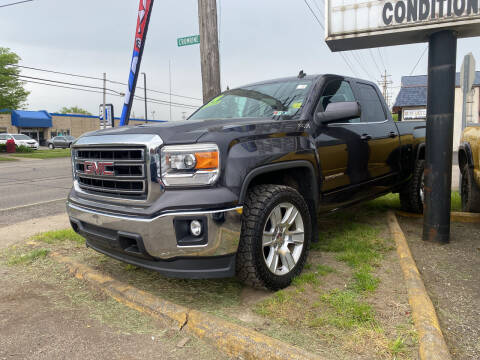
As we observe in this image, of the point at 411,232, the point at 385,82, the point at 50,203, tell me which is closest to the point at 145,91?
the point at 385,82

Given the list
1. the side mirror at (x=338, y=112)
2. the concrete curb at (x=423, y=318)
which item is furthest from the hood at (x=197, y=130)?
the concrete curb at (x=423, y=318)

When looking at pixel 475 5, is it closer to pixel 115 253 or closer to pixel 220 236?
pixel 220 236

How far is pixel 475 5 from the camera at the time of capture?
3697 mm

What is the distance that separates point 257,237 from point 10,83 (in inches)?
1745

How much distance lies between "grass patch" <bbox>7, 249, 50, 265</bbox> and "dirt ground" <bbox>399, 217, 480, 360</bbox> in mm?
3768

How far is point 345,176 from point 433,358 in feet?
7.03

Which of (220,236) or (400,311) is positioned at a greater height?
(220,236)

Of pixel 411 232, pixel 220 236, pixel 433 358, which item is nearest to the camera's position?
pixel 433 358

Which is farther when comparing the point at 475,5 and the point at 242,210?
the point at 475,5

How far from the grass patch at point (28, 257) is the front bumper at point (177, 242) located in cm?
177

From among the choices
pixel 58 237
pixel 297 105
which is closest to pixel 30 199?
pixel 58 237

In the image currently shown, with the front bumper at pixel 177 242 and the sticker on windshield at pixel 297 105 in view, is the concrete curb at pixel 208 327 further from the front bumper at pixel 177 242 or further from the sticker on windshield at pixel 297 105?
the sticker on windshield at pixel 297 105

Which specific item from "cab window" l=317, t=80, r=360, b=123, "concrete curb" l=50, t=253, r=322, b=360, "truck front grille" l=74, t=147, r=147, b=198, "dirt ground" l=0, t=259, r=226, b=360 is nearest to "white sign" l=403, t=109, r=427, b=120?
"cab window" l=317, t=80, r=360, b=123

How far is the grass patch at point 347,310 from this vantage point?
98.0 inches
